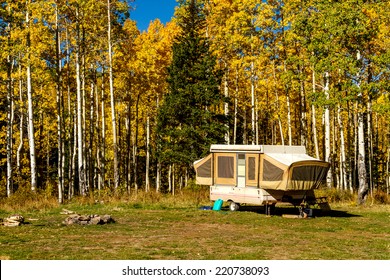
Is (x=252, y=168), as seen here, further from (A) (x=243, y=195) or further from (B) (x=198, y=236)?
(B) (x=198, y=236)

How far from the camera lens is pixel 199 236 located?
507 inches

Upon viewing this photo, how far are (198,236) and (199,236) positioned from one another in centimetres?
3

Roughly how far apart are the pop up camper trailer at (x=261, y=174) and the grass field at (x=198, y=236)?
0.75 metres

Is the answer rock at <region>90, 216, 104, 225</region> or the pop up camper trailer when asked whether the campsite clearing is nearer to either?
rock at <region>90, 216, 104, 225</region>

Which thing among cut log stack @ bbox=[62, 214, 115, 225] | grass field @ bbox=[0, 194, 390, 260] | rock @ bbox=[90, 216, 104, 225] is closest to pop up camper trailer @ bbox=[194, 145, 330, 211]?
grass field @ bbox=[0, 194, 390, 260]

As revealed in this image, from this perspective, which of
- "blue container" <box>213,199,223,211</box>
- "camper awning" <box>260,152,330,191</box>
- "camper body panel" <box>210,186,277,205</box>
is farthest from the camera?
"blue container" <box>213,199,223,211</box>

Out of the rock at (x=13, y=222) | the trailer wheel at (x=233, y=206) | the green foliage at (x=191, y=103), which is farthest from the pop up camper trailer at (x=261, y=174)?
the rock at (x=13, y=222)

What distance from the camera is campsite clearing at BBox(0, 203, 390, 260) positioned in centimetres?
1032

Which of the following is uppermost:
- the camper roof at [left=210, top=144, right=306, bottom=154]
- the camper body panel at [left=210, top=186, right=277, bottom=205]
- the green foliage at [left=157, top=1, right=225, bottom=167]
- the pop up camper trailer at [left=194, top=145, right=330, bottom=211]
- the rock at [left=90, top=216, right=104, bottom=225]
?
the green foliage at [left=157, top=1, right=225, bottom=167]

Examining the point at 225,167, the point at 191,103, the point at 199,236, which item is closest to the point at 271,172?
the point at 225,167

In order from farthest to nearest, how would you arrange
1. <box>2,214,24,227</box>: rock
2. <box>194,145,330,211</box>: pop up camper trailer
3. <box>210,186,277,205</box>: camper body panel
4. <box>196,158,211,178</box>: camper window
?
<box>196,158,211,178</box>: camper window
<box>210,186,277,205</box>: camper body panel
<box>194,145,330,211</box>: pop up camper trailer
<box>2,214,24,227</box>: rock

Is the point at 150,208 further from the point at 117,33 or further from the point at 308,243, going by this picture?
the point at 117,33

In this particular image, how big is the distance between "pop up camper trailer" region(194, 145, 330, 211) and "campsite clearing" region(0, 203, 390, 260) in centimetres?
78

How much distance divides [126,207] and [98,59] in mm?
11819
